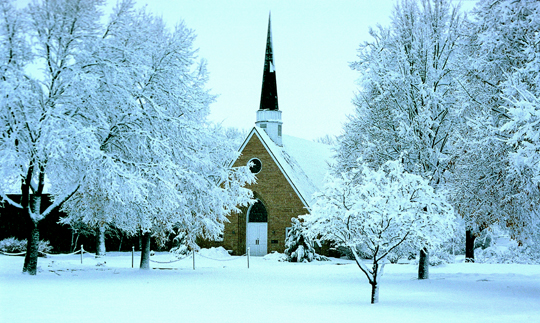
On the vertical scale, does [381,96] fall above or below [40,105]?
above

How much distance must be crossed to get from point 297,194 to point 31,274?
17853 mm

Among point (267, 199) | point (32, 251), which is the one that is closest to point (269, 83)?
point (267, 199)

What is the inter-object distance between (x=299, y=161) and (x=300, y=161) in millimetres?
204

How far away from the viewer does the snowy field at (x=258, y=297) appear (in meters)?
10.4

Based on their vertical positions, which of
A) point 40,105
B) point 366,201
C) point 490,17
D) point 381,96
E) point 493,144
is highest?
point 490,17

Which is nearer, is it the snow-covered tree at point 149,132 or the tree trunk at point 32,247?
the snow-covered tree at point 149,132

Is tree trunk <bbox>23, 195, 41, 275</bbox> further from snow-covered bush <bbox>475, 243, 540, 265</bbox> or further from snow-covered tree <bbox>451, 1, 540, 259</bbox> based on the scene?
snow-covered bush <bbox>475, 243, 540, 265</bbox>

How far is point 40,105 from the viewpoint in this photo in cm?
1612

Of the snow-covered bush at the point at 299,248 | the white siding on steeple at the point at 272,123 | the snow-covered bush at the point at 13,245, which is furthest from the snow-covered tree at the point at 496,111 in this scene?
the white siding on steeple at the point at 272,123

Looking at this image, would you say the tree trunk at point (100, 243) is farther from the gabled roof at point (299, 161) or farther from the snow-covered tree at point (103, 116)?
the snow-covered tree at point (103, 116)

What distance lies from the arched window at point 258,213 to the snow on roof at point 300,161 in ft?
8.55

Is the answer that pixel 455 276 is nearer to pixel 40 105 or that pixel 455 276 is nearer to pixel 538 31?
pixel 538 31

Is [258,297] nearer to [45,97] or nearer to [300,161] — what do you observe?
[45,97]

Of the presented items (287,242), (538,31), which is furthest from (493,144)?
(287,242)
